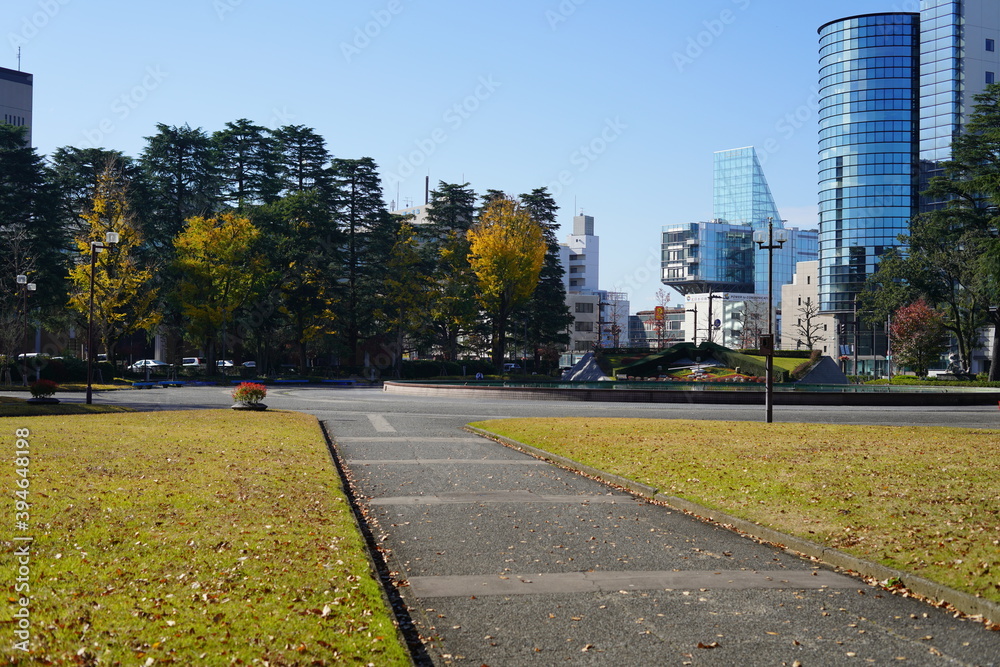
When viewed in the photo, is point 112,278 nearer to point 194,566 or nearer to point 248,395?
point 248,395

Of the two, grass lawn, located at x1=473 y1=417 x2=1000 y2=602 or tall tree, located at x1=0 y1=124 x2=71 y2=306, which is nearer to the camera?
grass lawn, located at x1=473 y1=417 x2=1000 y2=602

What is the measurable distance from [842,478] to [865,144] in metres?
110

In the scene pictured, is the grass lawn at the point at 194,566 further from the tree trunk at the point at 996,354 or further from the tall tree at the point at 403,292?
the tree trunk at the point at 996,354

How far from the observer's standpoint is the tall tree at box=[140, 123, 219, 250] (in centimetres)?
6606

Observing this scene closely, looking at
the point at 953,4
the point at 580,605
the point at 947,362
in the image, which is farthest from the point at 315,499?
the point at 953,4

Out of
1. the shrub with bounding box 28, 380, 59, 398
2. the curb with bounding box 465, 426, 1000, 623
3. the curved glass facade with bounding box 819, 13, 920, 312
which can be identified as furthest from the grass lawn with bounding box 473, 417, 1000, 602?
the curved glass facade with bounding box 819, 13, 920, 312

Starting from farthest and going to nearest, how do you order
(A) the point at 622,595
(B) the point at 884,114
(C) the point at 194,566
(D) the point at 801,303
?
(D) the point at 801,303, (B) the point at 884,114, (C) the point at 194,566, (A) the point at 622,595

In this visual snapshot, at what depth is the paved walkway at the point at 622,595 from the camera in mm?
6129

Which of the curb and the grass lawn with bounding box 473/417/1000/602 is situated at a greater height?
the grass lawn with bounding box 473/417/1000/602

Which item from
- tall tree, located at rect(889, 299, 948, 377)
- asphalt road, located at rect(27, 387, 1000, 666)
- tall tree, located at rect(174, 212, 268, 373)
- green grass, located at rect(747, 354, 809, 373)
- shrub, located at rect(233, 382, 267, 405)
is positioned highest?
tall tree, located at rect(174, 212, 268, 373)

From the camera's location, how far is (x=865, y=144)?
111m

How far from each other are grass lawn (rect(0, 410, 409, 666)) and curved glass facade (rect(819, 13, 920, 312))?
363 ft

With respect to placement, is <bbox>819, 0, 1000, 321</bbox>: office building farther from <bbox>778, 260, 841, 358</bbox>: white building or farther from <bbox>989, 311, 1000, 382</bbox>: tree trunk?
<bbox>989, 311, 1000, 382</bbox>: tree trunk

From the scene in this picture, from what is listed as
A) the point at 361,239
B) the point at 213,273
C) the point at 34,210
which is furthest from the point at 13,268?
the point at 361,239
